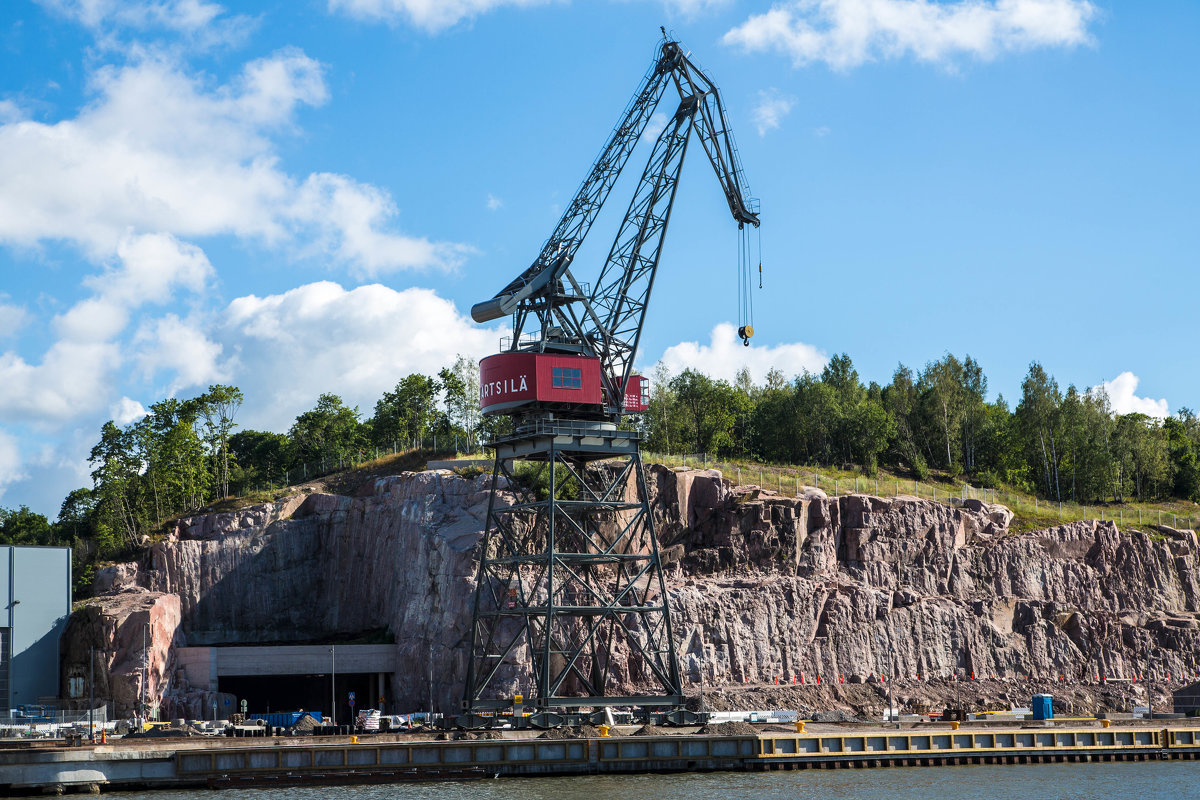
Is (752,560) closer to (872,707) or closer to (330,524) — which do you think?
(872,707)

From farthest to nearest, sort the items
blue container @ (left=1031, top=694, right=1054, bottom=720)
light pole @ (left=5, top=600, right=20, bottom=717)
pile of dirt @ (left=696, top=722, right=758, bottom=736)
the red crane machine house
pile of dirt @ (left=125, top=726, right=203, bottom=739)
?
light pole @ (left=5, top=600, right=20, bottom=717)
blue container @ (left=1031, top=694, right=1054, bottom=720)
the red crane machine house
pile of dirt @ (left=696, top=722, right=758, bottom=736)
pile of dirt @ (left=125, top=726, right=203, bottom=739)

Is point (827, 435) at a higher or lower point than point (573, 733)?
higher

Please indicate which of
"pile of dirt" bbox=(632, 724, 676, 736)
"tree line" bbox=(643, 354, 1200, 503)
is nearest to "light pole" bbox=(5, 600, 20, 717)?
"pile of dirt" bbox=(632, 724, 676, 736)

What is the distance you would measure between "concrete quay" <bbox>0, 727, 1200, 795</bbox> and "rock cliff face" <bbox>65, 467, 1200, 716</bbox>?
17.8 meters

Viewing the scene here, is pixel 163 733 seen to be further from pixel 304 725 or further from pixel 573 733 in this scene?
pixel 573 733

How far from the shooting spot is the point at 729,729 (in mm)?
67750

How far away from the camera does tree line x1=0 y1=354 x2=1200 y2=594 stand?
126188 mm

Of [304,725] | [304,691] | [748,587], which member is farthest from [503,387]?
[304,691]

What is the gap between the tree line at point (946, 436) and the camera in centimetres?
12731

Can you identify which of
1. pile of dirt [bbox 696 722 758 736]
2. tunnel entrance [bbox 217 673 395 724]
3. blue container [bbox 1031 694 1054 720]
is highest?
tunnel entrance [bbox 217 673 395 724]

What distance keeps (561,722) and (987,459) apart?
78.6 m

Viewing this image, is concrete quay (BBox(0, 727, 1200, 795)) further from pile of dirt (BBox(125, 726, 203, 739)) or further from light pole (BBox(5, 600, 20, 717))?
light pole (BBox(5, 600, 20, 717))

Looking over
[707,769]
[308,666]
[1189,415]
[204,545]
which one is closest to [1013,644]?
[707,769]

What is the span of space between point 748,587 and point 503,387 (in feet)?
78.7
